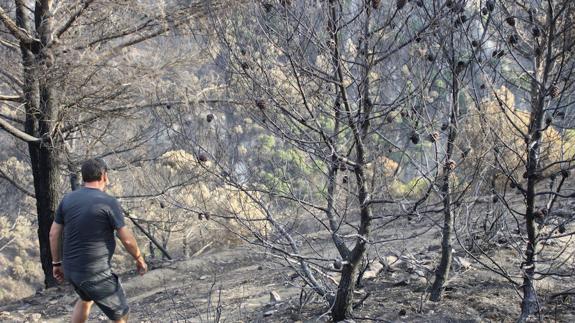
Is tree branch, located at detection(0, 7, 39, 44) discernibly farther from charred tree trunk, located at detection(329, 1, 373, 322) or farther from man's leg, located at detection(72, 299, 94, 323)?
charred tree trunk, located at detection(329, 1, 373, 322)

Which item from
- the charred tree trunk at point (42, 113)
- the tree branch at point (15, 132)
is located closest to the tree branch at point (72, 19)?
the charred tree trunk at point (42, 113)

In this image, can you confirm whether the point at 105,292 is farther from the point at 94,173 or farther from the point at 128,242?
the point at 94,173

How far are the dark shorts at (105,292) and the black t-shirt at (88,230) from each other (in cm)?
6

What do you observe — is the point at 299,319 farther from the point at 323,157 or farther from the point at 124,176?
the point at 124,176

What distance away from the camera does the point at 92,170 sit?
428 cm

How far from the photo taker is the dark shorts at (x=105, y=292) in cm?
417

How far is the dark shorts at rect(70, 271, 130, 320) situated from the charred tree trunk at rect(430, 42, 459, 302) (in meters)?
2.55

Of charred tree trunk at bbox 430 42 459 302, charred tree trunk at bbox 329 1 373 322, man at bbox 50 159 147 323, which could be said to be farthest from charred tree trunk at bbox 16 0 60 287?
charred tree trunk at bbox 430 42 459 302

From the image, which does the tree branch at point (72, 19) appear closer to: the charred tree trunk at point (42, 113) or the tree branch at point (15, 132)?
the charred tree trunk at point (42, 113)

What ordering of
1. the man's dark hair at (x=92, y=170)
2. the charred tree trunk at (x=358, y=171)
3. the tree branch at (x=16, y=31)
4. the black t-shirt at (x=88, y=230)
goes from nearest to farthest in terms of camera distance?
the charred tree trunk at (x=358, y=171), the black t-shirt at (x=88, y=230), the man's dark hair at (x=92, y=170), the tree branch at (x=16, y=31)

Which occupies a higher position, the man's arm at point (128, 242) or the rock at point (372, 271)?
the man's arm at point (128, 242)

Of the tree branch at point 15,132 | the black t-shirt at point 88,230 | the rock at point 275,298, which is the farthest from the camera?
the tree branch at point 15,132

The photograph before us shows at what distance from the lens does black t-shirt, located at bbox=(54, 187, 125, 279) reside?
13.6 ft

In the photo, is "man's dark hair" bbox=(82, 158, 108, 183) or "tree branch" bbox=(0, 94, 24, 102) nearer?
"man's dark hair" bbox=(82, 158, 108, 183)
